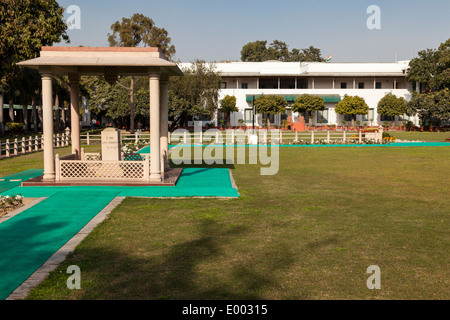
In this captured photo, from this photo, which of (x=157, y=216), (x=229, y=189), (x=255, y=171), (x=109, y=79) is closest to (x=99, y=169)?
(x=109, y=79)

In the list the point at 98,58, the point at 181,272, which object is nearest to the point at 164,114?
the point at 98,58

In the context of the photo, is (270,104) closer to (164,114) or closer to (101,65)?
(164,114)

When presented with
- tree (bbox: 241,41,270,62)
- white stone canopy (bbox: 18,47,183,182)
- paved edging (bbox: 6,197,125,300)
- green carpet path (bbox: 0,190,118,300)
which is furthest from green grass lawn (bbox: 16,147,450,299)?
tree (bbox: 241,41,270,62)

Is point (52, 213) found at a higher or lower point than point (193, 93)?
lower

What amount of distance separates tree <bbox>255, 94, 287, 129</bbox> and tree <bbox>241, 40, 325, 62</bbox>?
52738mm

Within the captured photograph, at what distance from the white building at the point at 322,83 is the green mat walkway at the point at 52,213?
51.8m

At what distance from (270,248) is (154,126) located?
7.86m

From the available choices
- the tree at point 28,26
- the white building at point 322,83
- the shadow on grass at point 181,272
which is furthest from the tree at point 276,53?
the shadow on grass at point 181,272

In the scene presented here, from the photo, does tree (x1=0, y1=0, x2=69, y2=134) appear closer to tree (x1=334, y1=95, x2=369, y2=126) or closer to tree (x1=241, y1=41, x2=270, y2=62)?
tree (x1=334, y1=95, x2=369, y2=126)

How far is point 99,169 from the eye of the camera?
14.8 meters

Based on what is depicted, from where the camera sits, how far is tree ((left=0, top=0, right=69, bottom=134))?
27.4 metres

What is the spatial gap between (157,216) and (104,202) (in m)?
2.17

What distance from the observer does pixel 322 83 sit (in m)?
71.8
